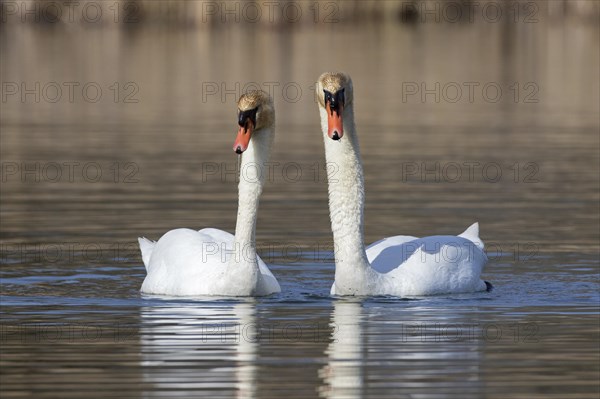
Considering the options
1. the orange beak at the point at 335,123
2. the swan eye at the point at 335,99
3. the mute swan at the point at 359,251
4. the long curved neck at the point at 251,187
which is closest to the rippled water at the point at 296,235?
the mute swan at the point at 359,251

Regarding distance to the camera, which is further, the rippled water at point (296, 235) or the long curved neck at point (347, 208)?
the long curved neck at point (347, 208)

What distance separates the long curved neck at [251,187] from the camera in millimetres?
12625

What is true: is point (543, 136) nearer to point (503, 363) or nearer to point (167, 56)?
point (503, 363)

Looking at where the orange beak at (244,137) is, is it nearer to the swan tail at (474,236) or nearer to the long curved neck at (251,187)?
the long curved neck at (251,187)

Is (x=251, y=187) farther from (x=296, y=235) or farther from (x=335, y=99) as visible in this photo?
(x=296, y=235)

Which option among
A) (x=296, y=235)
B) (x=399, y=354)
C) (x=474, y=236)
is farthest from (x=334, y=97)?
(x=296, y=235)

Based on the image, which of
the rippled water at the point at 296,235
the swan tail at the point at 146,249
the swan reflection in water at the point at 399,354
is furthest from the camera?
the swan tail at the point at 146,249

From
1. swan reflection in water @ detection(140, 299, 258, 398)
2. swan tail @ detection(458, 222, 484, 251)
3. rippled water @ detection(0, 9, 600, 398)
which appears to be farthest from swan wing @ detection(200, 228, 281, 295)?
swan tail @ detection(458, 222, 484, 251)

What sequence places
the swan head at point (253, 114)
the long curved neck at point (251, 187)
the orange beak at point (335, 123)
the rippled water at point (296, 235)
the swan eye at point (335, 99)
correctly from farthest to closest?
the long curved neck at point (251, 187) → the swan head at point (253, 114) → the swan eye at point (335, 99) → the orange beak at point (335, 123) → the rippled water at point (296, 235)

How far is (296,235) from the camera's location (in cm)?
1571

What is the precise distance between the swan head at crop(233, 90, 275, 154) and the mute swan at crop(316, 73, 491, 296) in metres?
0.43

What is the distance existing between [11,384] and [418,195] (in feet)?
32.1

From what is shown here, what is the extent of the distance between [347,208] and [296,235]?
3.07 m

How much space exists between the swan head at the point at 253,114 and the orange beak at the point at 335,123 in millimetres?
616
